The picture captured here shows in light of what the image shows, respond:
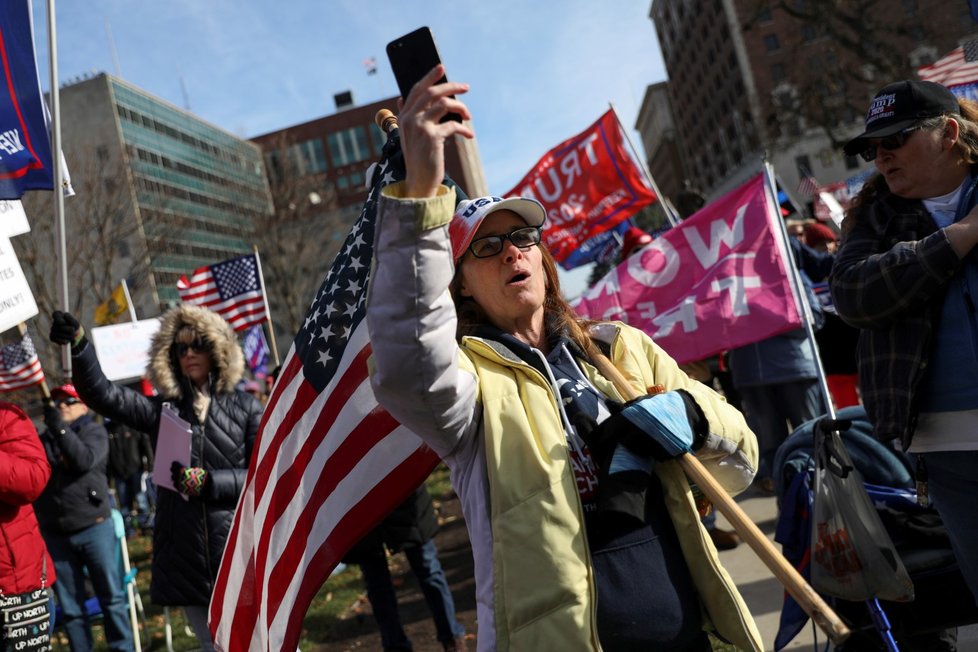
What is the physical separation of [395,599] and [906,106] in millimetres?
3717

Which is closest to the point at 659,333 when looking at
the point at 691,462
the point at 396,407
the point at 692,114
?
the point at 691,462

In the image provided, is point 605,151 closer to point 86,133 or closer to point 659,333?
point 659,333

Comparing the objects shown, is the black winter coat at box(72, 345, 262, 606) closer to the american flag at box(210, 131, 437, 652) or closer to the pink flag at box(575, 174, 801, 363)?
the american flag at box(210, 131, 437, 652)

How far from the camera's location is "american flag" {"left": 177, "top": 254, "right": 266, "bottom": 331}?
9961 millimetres

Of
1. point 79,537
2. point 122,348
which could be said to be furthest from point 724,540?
point 122,348

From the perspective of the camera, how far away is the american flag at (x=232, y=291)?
9.96m

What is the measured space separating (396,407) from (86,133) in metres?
55.7

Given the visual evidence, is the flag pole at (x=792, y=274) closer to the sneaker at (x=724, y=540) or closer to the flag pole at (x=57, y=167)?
the sneaker at (x=724, y=540)

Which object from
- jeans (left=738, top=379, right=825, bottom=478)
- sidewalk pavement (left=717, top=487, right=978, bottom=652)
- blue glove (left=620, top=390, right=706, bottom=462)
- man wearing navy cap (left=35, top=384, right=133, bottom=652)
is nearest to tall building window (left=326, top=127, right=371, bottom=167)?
man wearing navy cap (left=35, top=384, right=133, bottom=652)

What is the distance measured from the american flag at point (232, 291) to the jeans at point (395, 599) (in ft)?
18.2

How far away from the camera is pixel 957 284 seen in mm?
2332

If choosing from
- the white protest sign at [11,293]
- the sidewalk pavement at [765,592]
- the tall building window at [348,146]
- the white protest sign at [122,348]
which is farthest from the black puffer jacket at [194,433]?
the tall building window at [348,146]

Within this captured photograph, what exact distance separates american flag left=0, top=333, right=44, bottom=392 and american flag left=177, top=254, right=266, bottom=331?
2.08 metres

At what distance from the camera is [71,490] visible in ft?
18.7
